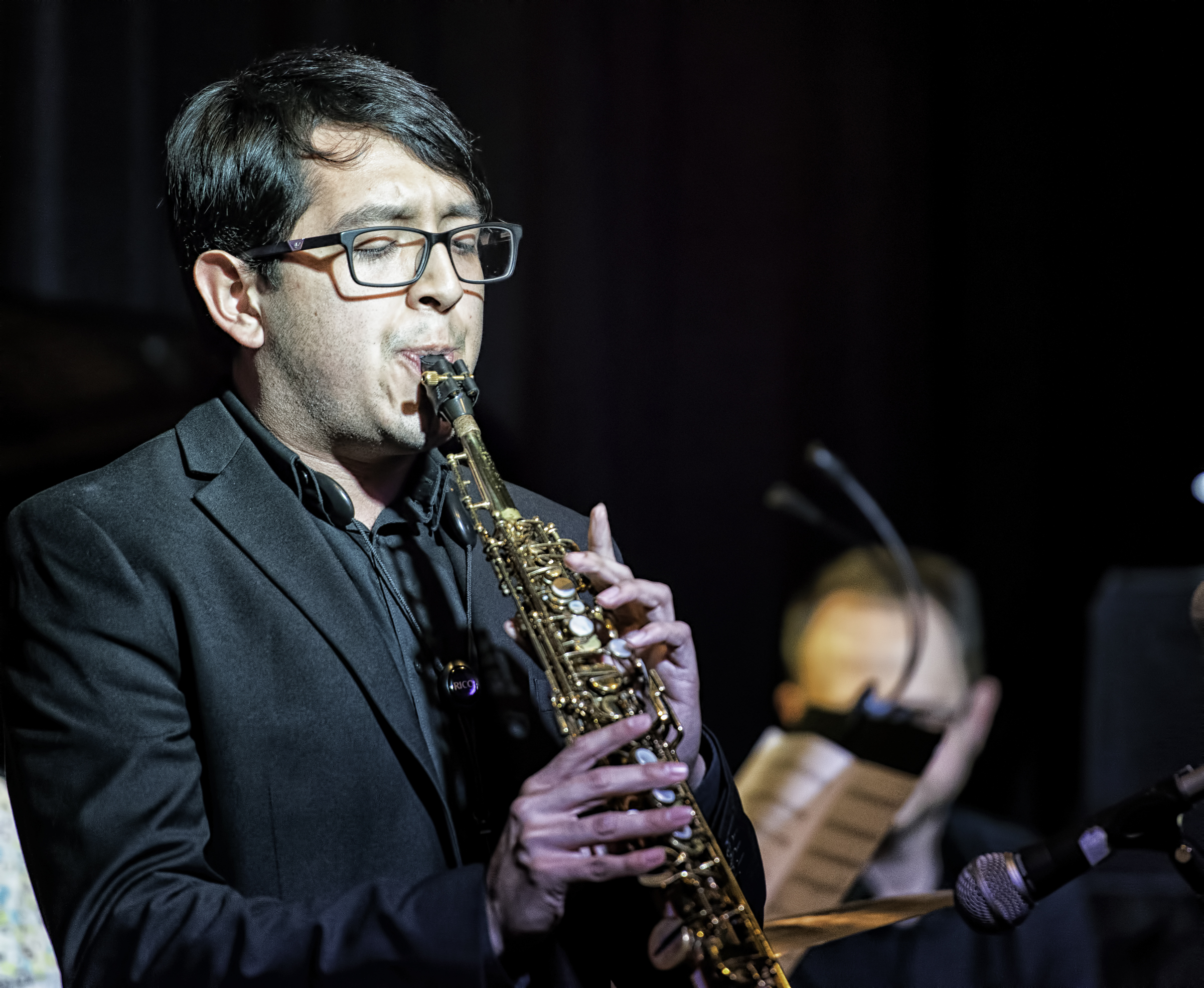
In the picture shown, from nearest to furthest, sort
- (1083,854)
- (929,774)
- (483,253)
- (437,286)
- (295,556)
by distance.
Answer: (1083,854) → (295,556) → (437,286) → (483,253) → (929,774)

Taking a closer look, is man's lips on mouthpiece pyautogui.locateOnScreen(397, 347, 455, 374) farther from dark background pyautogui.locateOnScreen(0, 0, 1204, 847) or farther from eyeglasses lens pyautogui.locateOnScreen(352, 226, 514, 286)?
dark background pyautogui.locateOnScreen(0, 0, 1204, 847)

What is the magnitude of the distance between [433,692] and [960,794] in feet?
8.04

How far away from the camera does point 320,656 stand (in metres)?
1.45

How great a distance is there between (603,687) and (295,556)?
475 millimetres

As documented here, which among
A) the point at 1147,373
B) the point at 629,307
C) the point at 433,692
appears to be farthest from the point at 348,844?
the point at 1147,373

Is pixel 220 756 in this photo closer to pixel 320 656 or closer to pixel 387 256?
pixel 320 656

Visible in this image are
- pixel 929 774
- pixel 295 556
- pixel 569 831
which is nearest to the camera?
pixel 569 831

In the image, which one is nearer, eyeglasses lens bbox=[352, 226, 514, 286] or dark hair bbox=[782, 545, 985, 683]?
eyeglasses lens bbox=[352, 226, 514, 286]

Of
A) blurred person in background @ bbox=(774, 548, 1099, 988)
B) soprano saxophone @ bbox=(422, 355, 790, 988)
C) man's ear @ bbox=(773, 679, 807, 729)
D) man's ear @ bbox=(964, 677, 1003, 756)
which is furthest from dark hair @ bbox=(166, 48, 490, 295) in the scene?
man's ear @ bbox=(964, 677, 1003, 756)

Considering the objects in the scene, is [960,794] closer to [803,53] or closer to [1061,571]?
[1061,571]

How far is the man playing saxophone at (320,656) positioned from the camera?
1227 millimetres

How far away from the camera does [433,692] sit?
1570 mm

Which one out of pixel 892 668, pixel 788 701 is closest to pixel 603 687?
pixel 788 701

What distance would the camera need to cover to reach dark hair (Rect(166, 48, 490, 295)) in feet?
5.27
